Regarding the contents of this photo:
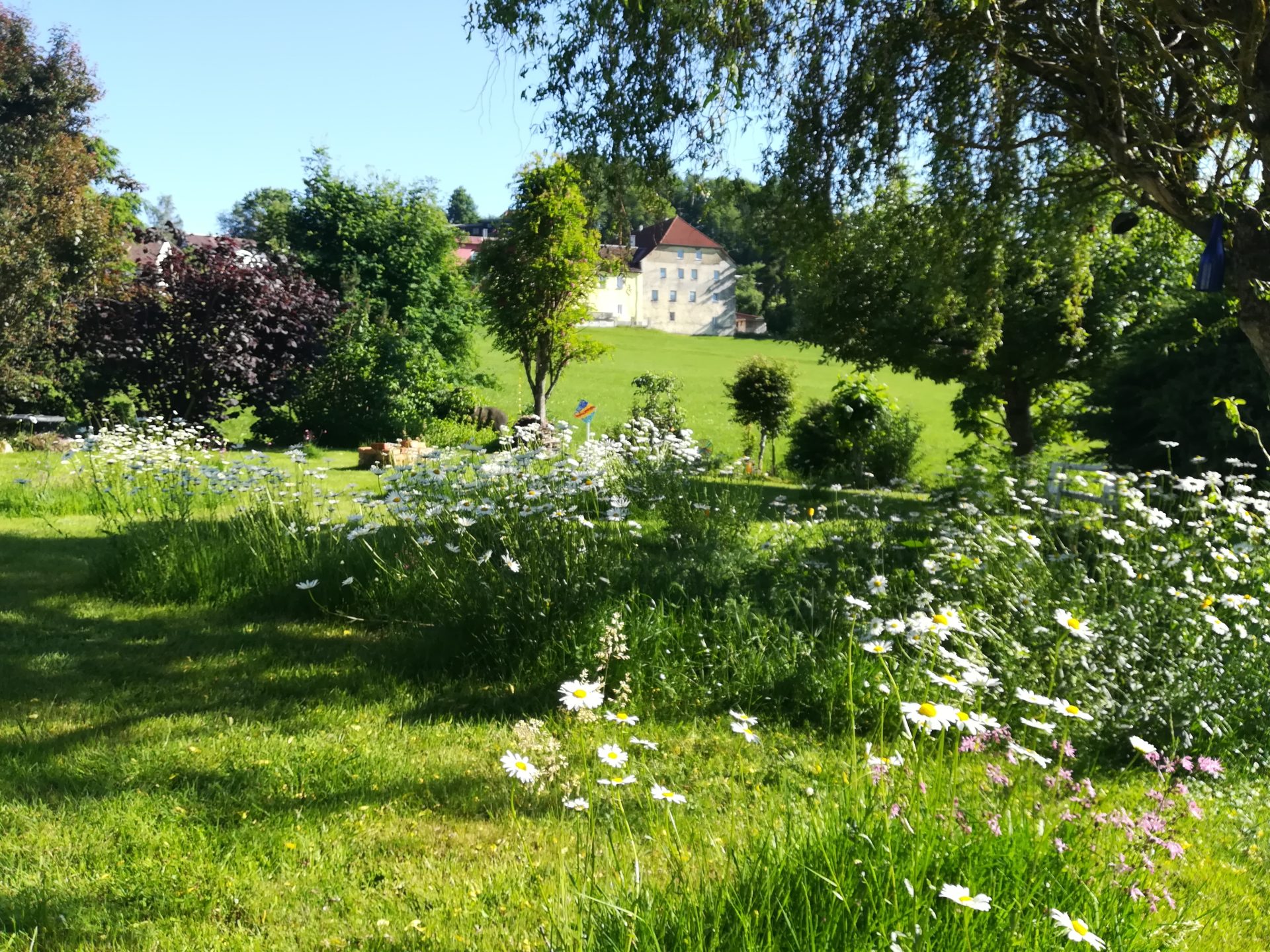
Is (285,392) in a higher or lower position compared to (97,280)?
lower

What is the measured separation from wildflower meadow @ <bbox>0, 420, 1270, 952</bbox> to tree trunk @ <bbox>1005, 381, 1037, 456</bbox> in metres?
8.82

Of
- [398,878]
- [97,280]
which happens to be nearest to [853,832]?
[398,878]

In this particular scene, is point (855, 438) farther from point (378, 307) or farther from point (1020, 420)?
point (378, 307)

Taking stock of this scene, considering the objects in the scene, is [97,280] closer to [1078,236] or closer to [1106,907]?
[1078,236]

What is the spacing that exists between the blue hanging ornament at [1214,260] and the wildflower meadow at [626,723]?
124cm

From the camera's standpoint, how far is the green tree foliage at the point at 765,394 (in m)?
16.7

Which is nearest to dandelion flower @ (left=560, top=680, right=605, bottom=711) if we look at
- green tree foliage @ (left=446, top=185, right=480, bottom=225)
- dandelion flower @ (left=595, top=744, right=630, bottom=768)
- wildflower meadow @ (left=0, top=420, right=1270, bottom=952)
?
wildflower meadow @ (left=0, top=420, right=1270, bottom=952)

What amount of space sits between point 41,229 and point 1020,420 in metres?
15.6

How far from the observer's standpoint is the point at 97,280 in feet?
45.6

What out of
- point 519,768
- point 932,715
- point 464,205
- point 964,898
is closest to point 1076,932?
point 964,898

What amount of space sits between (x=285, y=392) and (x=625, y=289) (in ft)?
203

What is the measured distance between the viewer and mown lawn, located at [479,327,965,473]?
25812 millimetres

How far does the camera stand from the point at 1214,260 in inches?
210

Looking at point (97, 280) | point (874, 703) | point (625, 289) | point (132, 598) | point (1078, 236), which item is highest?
point (625, 289)
